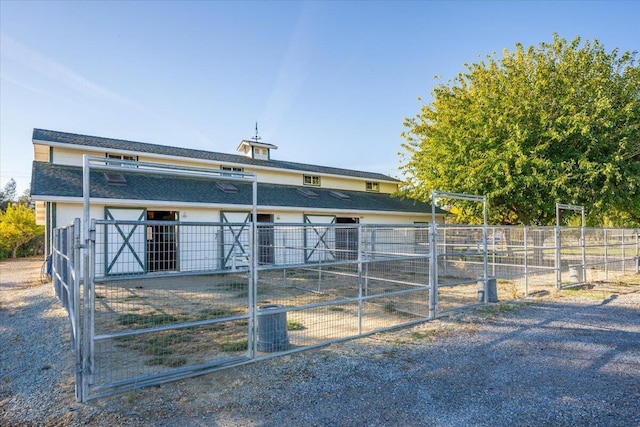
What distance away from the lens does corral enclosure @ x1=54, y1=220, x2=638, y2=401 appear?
157 inches

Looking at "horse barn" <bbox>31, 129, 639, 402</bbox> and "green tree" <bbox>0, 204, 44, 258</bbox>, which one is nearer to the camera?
"horse barn" <bbox>31, 129, 639, 402</bbox>

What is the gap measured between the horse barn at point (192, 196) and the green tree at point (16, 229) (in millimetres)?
6508

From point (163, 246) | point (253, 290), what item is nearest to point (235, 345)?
point (253, 290)

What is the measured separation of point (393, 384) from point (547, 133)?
43.3 feet

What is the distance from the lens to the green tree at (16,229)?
21.1 meters

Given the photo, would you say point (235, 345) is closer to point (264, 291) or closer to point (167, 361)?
point (167, 361)

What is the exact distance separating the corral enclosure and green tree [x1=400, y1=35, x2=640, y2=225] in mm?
2453

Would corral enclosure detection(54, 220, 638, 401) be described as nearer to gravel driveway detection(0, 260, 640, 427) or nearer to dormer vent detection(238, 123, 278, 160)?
gravel driveway detection(0, 260, 640, 427)

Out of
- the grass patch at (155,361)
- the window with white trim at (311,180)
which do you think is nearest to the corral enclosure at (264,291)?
the grass patch at (155,361)

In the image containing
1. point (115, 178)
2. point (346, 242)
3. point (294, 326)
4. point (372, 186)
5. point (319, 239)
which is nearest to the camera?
point (294, 326)

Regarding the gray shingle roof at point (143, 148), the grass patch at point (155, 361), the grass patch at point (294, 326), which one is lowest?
the grass patch at point (294, 326)

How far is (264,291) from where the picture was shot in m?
9.61

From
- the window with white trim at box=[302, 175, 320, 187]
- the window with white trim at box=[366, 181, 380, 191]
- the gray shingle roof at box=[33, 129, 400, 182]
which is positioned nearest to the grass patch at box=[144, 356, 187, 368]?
the gray shingle roof at box=[33, 129, 400, 182]

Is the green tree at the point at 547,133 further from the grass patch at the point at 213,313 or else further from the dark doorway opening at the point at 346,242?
the grass patch at the point at 213,313
